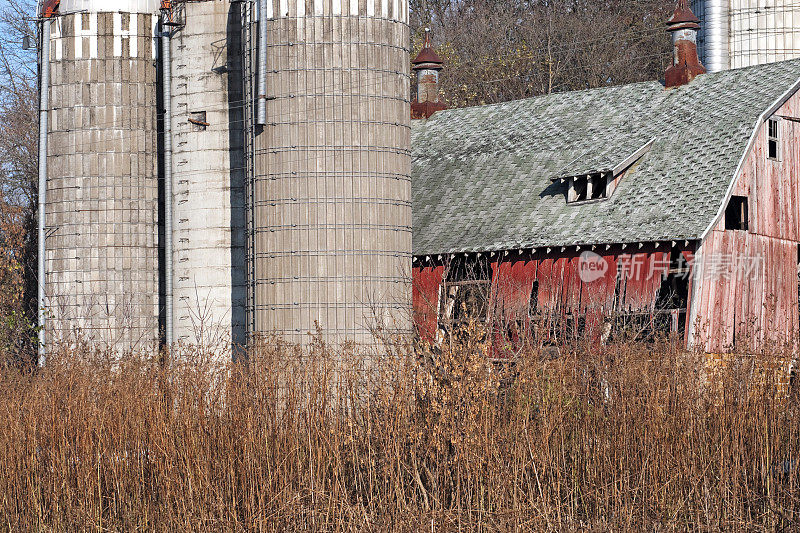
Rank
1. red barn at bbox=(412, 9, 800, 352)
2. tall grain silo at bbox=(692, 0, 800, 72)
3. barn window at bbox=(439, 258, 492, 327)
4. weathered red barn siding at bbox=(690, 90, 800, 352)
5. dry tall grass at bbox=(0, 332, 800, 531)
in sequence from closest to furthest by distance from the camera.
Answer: dry tall grass at bbox=(0, 332, 800, 531) → weathered red barn siding at bbox=(690, 90, 800, 352) → red barn at bbox=(412, 9, 800, 352) → barn window at bbox=(439, 258, 492, 327) → tall grain silo at bbox=(692, 0, 800, 72)

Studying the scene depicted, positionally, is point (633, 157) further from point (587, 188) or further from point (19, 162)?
point (19, 162)

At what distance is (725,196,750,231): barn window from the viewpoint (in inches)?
837

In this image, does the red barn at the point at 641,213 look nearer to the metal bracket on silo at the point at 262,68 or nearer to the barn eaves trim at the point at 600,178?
the barn eaves trim at the point at 600,178

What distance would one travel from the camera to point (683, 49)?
25.6 metres

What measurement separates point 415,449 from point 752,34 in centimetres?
2471

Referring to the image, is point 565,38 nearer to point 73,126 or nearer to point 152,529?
point 73,126

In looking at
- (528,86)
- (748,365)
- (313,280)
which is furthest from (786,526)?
(528,86)

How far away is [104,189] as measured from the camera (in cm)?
2203

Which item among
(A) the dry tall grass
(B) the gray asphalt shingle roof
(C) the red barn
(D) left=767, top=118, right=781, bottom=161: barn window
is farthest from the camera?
(D) left=767, top=118, right=781, bottom=161: barn window

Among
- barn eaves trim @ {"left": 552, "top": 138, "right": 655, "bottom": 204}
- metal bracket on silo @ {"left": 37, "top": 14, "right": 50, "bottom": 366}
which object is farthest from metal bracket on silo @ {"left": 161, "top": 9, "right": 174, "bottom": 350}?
barn eaves trim @ {"left": 552, "top": 138, "right": 655, "bottom": 204}

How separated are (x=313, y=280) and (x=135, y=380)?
7885mm

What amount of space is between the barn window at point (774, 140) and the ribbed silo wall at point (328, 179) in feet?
25.1

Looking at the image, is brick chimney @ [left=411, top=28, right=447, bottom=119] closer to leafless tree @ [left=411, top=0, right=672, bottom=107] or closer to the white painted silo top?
leafless tree @ [left=411, top=0, right=672, bottom=107]

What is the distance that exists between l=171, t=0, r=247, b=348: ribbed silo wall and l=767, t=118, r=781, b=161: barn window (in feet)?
33.7
